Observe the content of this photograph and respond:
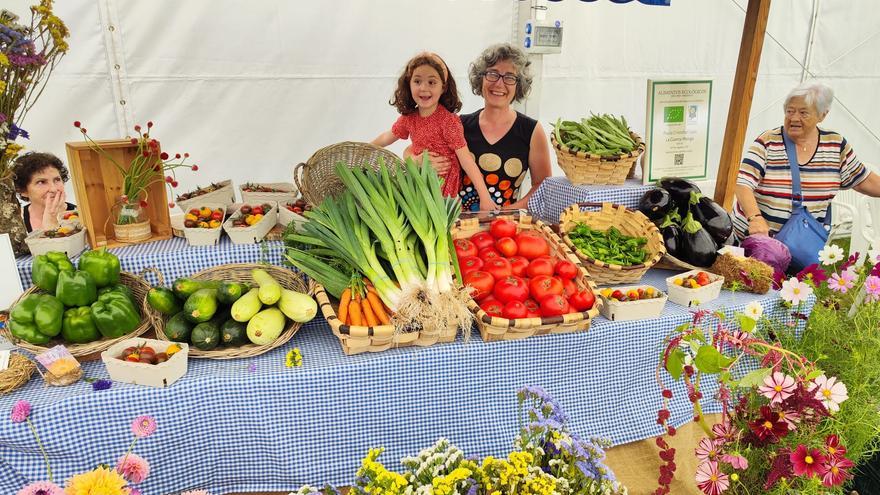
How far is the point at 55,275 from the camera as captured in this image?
2094mm

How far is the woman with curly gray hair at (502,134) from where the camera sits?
385 centimetres

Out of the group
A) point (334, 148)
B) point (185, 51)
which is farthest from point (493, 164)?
point (185, 51)

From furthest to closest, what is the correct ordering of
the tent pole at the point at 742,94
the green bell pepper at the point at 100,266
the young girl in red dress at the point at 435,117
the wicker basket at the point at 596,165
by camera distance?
the young girl in red dress at the point at 435,117 < the wicker basket at the point at 596,165 < the tent pole at the point at 742,94 < the green bell pepper at the point at 100,266

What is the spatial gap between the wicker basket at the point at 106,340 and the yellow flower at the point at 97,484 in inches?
44.7

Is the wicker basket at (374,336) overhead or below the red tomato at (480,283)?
below

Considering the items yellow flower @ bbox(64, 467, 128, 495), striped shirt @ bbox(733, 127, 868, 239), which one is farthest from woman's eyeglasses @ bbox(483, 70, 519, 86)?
yellow flower @ bbox(64, 467, 128, 495)

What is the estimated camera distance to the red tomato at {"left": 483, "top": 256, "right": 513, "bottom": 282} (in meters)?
2.36

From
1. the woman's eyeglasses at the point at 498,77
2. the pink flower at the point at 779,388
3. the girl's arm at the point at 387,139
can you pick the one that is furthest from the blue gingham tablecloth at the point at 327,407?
the woman's eyeglasses at the point at 498,77

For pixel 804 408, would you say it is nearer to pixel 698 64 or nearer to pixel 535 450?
pixel 535 450

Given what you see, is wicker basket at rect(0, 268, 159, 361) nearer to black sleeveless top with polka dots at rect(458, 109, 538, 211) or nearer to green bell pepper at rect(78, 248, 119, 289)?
green bell pepper at rect(78, 248, 119, 289)

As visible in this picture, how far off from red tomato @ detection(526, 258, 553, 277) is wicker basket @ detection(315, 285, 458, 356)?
1.47 feet

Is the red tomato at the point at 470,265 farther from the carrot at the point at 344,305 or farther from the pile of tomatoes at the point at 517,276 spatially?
the carrot at the point at 344,305

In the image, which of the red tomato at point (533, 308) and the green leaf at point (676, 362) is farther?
the red tomato at point (533, 308)

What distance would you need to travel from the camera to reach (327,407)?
2131 millimetres
